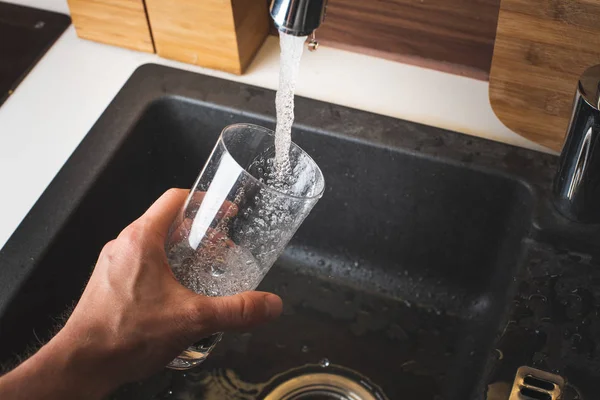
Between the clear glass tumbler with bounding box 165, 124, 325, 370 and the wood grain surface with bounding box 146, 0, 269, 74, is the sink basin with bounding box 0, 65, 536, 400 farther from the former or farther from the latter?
the clear glass tumbler with bounding box 165, 124, 325, 370

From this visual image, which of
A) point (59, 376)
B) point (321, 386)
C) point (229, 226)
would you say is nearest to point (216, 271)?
point (229, 226)

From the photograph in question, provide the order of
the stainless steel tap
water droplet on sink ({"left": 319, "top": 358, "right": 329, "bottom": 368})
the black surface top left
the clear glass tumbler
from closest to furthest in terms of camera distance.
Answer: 1. the stainless steel tap
2. the clear glass tumbler
3. water droplet on sink ({"left": 319, "top": 358, "right": 329, "bottom": 368})
4. the black surface top left

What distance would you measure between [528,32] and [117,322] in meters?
0.52

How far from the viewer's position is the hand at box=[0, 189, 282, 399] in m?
0.64

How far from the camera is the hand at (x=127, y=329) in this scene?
644 mm

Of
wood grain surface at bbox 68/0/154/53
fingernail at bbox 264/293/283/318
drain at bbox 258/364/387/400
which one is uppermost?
wood grain surface at bbox 68/0/154/53

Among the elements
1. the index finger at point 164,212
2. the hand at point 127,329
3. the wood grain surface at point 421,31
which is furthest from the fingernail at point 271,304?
the wood grain surface at point 421,31

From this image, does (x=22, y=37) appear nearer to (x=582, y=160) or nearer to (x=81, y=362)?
(x=81, y=362)

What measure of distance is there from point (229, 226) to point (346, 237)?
339 mm

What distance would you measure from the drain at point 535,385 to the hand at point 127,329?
24 cm

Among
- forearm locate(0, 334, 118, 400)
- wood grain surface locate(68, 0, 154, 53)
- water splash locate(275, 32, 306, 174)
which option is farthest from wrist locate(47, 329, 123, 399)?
wood grain surface locate(68, 0, 154, 53)

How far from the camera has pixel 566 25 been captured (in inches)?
31.3

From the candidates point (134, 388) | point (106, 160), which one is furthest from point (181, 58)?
point (134, 388)

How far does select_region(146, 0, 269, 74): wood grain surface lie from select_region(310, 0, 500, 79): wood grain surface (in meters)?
0.10
